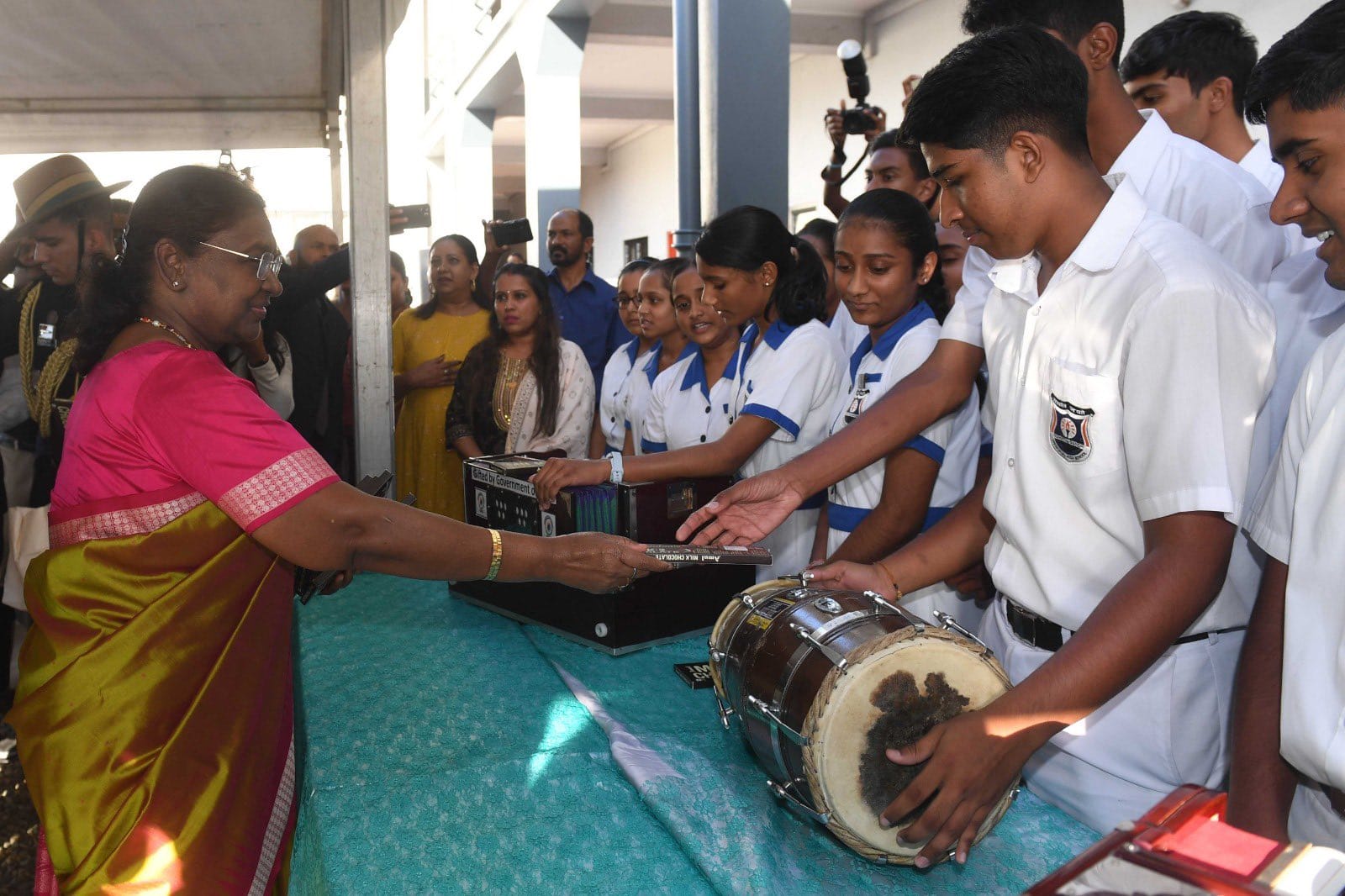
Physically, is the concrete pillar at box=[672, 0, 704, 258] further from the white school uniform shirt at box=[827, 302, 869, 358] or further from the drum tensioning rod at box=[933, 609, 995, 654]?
the drum tensioning rod at box=[933, 609, 995, 654]

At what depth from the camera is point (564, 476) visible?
7.89 feet

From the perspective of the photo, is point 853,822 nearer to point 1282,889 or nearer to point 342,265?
point 1282,889

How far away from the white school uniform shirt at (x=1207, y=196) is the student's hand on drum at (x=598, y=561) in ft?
3.94

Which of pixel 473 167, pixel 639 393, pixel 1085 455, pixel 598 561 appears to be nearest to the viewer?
pixel 1085 455

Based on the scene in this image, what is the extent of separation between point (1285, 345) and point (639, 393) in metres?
2.47

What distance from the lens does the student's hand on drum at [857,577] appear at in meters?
1.84

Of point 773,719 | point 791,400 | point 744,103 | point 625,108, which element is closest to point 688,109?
point 744,103

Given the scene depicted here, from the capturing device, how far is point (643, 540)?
238cm

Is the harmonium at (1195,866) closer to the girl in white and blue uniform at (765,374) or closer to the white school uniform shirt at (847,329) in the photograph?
the girl in white and blue uniform at (765,374)

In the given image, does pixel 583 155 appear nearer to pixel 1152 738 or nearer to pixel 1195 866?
pixel 1152 738

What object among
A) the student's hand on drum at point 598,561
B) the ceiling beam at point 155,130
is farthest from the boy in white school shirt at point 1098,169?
the ceiling beam at point 155,130

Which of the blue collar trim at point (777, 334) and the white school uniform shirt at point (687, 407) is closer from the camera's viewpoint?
the blue collar trim at point (777, 334)

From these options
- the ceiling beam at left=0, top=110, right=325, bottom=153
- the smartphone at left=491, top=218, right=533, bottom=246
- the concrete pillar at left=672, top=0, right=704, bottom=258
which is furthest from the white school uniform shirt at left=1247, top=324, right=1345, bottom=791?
the ceiling beam at left=0, top=110, right=325, bottom=153

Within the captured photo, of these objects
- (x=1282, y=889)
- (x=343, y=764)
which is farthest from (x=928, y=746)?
(x=343, y=764)
